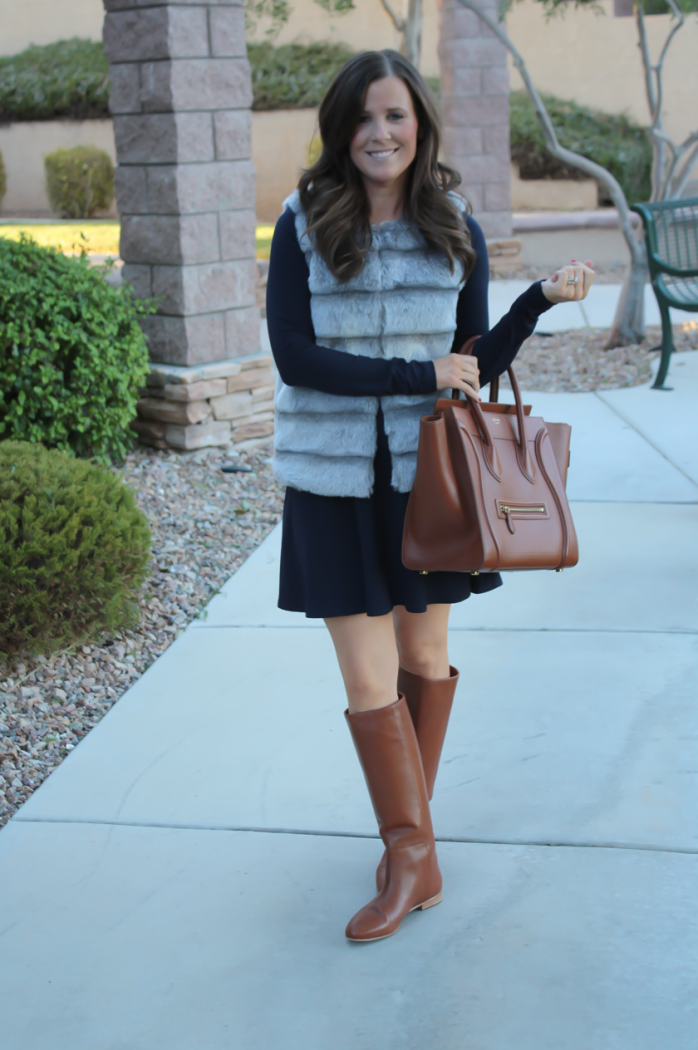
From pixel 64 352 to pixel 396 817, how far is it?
3.44 metres

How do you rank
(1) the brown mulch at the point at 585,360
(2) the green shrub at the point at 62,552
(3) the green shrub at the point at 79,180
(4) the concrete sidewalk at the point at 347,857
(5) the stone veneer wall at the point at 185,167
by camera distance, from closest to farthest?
(4) the concrete sidewalk at the point at 347,857 → (2) the green shrub at the point at 62,552 → (5) the stone veneer wall at the point at 185,167 → (1) the brown mulch at the point at 585,360 → (3) the green shrub at the point at 79,180

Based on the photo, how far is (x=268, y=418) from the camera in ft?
19.7

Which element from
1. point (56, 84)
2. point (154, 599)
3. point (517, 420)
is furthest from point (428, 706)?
point (56, 84)

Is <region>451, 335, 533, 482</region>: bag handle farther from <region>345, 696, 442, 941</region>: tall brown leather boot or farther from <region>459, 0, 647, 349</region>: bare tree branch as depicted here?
<region>459, 0, 647, 349</region>: bare tree branch

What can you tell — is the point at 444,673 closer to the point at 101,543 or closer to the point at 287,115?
the point at 101,543

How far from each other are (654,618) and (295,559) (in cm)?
192

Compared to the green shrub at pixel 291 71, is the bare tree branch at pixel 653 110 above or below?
below

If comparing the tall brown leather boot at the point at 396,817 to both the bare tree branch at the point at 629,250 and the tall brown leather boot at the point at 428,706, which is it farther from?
the bare tree branch at the point at 629,250

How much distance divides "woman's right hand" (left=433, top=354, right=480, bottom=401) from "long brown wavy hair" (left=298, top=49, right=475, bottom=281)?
0.70ft

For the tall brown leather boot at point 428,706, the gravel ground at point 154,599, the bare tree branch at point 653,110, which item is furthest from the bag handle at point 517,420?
the bare tree branch at point 653,110

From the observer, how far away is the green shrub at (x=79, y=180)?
16.6 meters

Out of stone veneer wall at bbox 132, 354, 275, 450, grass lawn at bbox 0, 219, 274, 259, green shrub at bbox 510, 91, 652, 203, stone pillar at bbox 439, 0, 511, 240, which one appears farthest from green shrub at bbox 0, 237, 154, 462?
green shrub at bbox 510, 91, 652, 203

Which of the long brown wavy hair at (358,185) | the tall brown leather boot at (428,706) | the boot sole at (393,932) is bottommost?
the boot sole at (393,932)

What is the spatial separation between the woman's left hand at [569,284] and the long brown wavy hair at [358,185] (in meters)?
0.19
